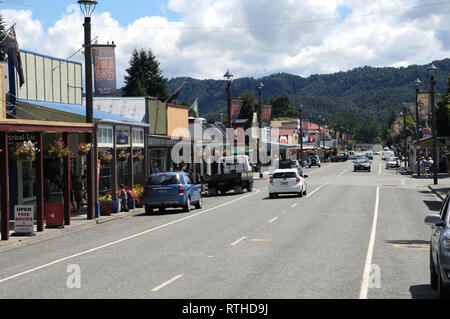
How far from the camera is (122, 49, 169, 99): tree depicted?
113 m

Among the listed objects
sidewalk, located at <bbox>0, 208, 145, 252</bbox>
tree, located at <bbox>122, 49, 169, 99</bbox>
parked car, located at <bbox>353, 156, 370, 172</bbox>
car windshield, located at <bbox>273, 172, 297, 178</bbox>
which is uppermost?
tree, located at <bbox>122, 49, 169, 99</bbox>

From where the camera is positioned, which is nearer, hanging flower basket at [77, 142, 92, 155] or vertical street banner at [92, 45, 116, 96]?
hanging flower basket at [77, 142, 92, 155]

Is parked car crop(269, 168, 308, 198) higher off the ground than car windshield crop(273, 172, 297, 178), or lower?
lower

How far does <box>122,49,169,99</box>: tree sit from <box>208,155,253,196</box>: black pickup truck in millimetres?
70999

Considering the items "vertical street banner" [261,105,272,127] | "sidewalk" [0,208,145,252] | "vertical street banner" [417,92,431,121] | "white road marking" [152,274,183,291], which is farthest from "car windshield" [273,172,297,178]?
"vertical street banner" [261,105,272,127]

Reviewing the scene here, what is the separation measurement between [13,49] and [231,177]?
1906cm

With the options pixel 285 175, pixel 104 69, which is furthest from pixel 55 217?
pixel 285 175

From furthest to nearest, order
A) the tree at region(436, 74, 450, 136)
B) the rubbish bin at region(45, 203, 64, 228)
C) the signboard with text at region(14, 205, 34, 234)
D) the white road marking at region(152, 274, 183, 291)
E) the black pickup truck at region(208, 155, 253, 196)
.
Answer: the tree at region(436, 74, 450, 136) < the black pickup truck at region(208, 155, 253, 196) < the rubbish bin at region(45, 203, 64, 228) < the signboard with text at region(14, 205, 34, 234) < the white road marking at region(152, 274, 183, 291)

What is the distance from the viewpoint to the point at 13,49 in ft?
83.5

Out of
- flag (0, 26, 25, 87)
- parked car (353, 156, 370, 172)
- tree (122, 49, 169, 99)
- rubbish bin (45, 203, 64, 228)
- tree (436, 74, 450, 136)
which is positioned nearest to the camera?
rubbish bin (45, 203, 64, 228)

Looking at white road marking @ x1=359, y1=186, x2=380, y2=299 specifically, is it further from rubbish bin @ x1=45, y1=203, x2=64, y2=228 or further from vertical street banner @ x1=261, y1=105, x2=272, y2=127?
vertical street banner @ x1=261, y1=105, x2=272, y2=127

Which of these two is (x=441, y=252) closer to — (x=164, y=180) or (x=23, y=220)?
(x=23, y=220)

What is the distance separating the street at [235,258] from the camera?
36.2 feet
